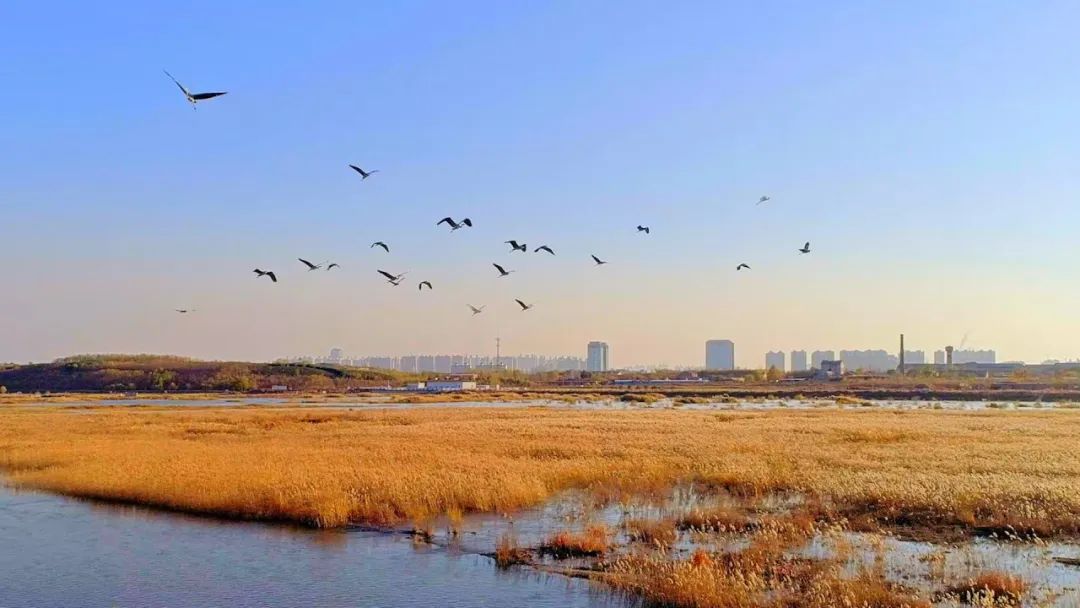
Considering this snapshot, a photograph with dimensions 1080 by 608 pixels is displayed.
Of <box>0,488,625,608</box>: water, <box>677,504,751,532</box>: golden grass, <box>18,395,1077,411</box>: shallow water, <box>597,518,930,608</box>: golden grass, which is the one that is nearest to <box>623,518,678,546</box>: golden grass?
<box>677,504,751,532</box>: golden grass

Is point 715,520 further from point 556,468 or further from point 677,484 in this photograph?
point 556,468

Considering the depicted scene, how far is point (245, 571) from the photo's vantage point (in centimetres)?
1975

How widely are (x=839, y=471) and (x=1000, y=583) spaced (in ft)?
45.9

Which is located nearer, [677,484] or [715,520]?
[715,520]

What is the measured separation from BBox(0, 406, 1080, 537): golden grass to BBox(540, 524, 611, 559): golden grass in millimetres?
5040

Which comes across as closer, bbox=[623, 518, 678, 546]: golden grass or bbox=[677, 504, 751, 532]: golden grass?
bbox=[623, 518, 678, 546]: golden grass

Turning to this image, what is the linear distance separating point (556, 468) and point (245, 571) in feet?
45.9

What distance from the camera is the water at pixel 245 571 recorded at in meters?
17.6

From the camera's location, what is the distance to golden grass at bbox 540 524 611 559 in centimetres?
2044

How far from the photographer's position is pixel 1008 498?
23328 mm

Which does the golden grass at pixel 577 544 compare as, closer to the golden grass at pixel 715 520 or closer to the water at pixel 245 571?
the water at pixel 245 571

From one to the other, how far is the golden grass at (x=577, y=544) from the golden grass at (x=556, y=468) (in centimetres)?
504

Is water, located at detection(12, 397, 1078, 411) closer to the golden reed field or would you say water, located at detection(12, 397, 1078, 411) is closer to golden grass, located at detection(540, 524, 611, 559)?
the golden reed field

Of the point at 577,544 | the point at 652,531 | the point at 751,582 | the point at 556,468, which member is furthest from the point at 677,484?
the point at 751,582
